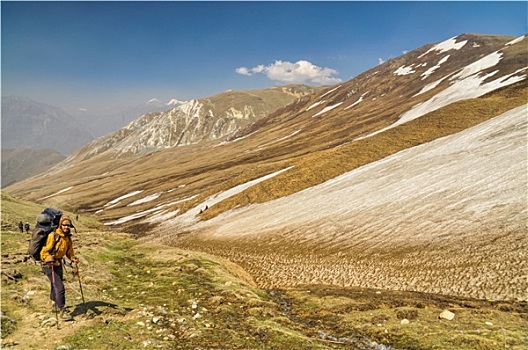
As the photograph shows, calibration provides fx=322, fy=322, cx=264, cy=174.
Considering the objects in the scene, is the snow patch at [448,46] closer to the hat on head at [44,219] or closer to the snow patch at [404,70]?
the snow patch at [404,70]

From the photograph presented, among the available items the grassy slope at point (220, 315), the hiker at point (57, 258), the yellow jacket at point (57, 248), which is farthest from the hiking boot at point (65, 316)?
the yellow jacket at point (57, 248)

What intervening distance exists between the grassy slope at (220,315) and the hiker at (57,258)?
0.69 m

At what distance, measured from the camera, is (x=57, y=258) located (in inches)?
500

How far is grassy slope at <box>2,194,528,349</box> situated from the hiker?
0.69 meters

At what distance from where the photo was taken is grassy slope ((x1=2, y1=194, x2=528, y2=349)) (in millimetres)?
12375

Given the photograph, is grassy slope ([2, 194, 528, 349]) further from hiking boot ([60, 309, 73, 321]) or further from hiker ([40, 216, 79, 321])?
hiker ([40, 216, 79, 321])

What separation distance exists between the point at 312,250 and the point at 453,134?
36.2m

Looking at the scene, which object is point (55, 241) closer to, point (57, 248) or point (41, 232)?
point (57, 248)

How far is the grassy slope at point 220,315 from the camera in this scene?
12.4 m

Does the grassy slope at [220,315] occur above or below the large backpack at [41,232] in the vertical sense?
below

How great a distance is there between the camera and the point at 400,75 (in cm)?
16775

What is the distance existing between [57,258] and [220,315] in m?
7.73

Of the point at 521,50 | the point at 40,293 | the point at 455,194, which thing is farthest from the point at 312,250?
the point at 521,50

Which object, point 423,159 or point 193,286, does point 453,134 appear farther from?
point 193,286
